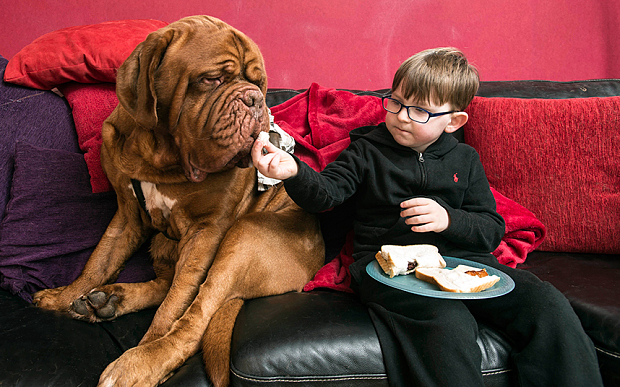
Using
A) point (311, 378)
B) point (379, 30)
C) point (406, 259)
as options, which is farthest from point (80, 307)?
point (379, 30)

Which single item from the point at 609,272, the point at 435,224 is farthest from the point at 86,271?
the point at 609,272

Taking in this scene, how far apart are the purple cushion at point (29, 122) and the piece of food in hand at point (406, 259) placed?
1714mm

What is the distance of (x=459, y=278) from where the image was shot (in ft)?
4.16

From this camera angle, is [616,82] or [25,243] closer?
[25,243]

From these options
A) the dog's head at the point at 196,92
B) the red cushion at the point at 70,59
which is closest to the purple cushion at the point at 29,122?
the red cushion at the point at 70,59

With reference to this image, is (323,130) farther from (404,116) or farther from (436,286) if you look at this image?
(436,286)

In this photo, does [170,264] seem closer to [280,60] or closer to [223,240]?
[223,240]

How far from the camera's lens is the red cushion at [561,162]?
2.03m

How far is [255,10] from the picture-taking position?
2.90 metres

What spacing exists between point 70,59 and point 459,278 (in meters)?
2.10

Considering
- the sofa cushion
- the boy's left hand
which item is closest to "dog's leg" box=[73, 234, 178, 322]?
the sofa cushion

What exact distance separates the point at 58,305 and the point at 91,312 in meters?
0.22

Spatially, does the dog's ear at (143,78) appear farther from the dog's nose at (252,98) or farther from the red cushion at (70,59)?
the red cushion at (70,59)

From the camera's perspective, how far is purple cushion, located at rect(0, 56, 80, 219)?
1.80 metres
